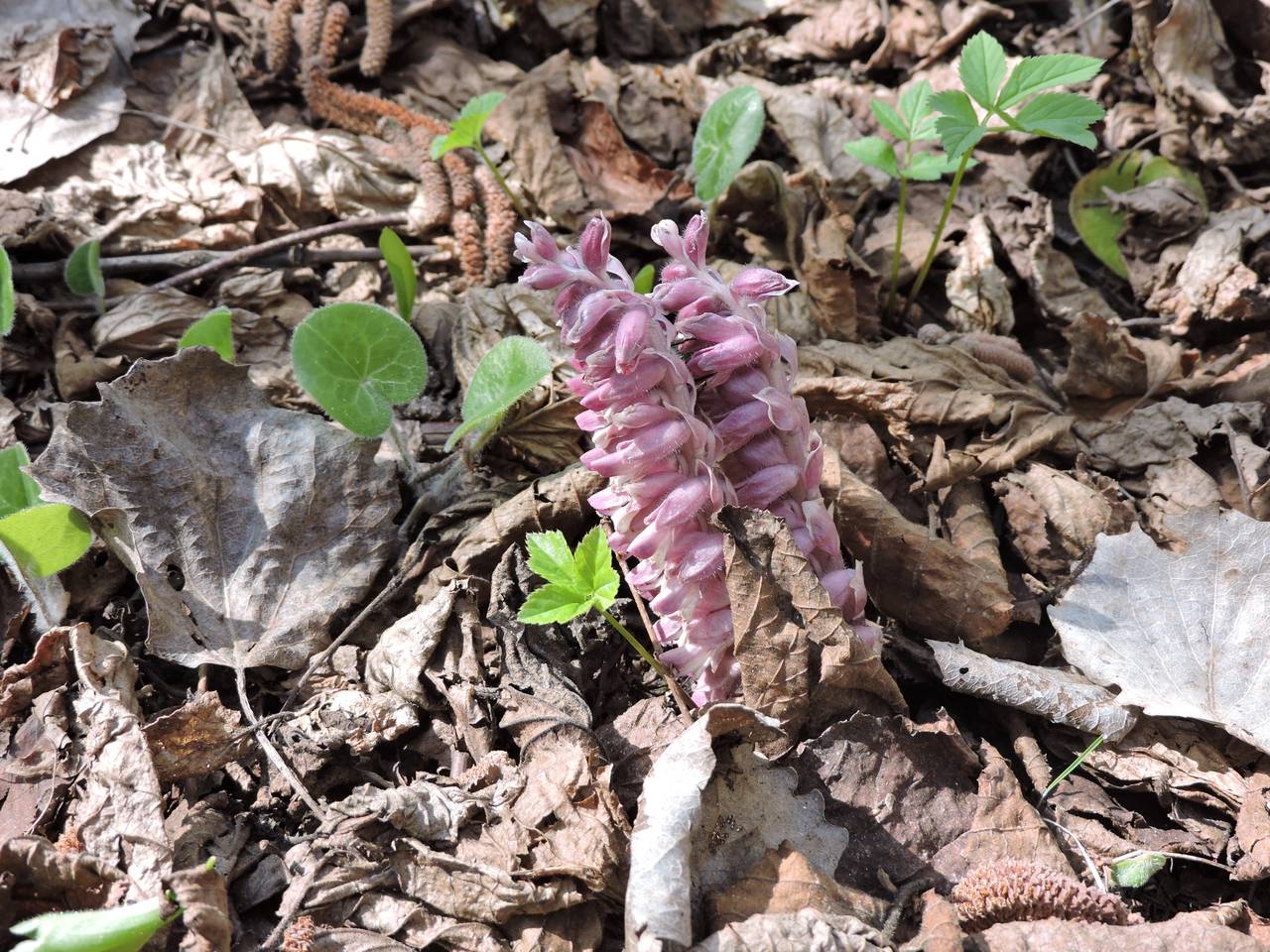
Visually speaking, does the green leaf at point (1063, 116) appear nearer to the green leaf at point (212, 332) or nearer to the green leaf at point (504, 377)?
the green leaf at point (504, 377)

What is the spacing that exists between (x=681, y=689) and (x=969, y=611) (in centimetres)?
73

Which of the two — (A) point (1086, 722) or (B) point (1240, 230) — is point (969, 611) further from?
(B) point (1240, 230)

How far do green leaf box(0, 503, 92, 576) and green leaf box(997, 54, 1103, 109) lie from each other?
262 centimetres

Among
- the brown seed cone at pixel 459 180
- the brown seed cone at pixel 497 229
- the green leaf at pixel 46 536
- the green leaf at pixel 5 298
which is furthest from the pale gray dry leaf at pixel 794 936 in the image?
the brown seed cone at pixel 459 180

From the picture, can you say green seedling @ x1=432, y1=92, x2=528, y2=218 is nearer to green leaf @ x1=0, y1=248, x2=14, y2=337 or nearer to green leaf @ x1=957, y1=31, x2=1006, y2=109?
green leaf @ x1=0, y1=248, x2=14, y2=337

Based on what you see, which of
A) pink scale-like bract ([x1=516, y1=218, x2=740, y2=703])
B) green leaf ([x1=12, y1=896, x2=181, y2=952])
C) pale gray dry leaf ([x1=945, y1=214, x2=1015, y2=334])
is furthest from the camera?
pale gray dry leaf ([x1=945, y1=214, x2=1015, y2=334])

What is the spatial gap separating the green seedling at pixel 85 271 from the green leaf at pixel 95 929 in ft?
6.90

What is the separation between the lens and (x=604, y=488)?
2602 millimetres

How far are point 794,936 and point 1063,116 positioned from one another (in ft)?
7.16

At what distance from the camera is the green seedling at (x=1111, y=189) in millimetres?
3477

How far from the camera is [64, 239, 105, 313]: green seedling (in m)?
3.07

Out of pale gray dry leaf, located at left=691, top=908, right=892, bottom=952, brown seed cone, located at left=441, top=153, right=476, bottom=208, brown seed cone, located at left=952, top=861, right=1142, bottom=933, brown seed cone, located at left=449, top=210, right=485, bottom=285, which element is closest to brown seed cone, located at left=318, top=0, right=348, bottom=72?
brown seed cone, located at left=441, top=153, right=476, bottom=208

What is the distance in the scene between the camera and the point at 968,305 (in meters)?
3.30

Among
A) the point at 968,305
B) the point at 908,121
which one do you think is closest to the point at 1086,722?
the point at 968,305
